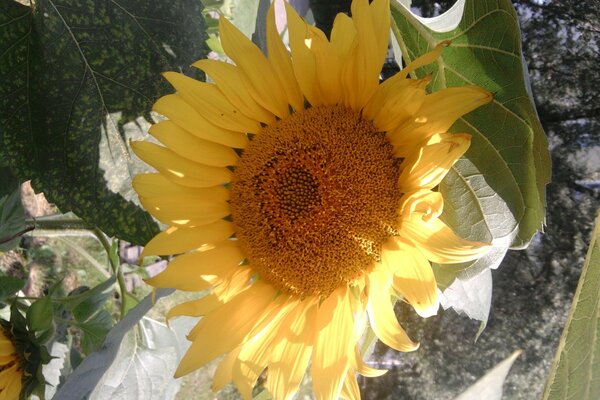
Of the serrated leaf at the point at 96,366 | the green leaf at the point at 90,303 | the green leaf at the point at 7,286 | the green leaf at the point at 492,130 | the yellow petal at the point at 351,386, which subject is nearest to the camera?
the green leaf at the point at 492,130

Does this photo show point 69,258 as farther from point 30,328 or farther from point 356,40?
point 356,40

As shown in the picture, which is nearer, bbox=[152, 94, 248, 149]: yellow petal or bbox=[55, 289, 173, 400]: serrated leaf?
bbox=[152, 94, 248, 149]: yellow petal

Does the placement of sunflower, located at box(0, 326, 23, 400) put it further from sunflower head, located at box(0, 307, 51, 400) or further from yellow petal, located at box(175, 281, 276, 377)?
yellow petal, located at box(175, 281, 276, 377)

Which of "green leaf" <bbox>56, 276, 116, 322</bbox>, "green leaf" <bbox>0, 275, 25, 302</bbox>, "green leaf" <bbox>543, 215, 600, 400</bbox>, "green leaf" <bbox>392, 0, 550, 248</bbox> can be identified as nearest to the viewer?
"green leaf" <bbox>543, 215, 600, 400</bbox>

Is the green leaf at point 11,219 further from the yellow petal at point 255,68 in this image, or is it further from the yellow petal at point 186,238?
the yellow petal at point 255,68

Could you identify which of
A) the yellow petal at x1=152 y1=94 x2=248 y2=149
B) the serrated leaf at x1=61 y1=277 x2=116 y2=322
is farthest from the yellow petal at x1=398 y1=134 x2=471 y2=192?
the serrated leaf at x1=61 y1=277 x2=116 y2=322

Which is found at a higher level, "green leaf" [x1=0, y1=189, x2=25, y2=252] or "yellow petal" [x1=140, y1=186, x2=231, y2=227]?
"green leaf" [x1=0, y1=189, x2=25, y2=252]

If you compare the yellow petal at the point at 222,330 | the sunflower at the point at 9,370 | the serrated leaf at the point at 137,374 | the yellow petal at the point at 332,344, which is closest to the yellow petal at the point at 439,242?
the yellow petal at the point at 332,344
